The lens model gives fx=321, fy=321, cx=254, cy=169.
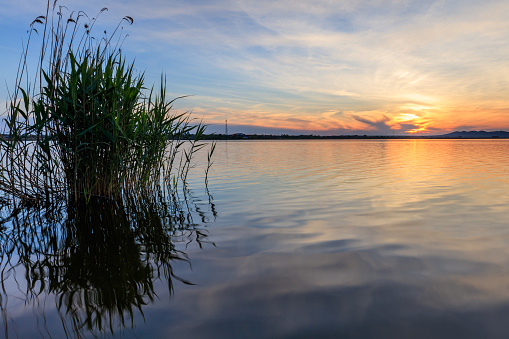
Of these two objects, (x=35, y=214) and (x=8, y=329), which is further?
(x=35, y=214)

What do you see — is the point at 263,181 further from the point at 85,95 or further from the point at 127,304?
the point at 127,304

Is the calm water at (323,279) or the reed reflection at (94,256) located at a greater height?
the calm water at (323,279)

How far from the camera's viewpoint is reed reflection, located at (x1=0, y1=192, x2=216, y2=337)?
3203 mm

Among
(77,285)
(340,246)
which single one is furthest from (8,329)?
(340,246)

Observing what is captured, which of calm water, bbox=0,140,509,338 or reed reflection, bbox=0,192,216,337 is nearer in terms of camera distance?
calm water, bbox=0,140,509,338

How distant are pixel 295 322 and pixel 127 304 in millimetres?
1699

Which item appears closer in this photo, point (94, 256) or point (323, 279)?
point (323, 279)

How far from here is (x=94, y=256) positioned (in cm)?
467

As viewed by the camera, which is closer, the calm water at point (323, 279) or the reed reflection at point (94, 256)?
the calm water at point (323, 279)

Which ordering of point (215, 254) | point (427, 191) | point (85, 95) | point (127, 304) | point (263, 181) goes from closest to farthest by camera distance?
1. point (127, 304)
2. point (215, 254)
3. point (85, 95)
4. point (427, 191)
5. point (263, 181)

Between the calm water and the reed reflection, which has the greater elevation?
the calm water

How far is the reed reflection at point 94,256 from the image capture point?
3203mm

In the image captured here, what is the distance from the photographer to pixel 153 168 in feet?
32.3

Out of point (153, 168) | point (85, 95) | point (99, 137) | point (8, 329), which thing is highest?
point (85, 95)
